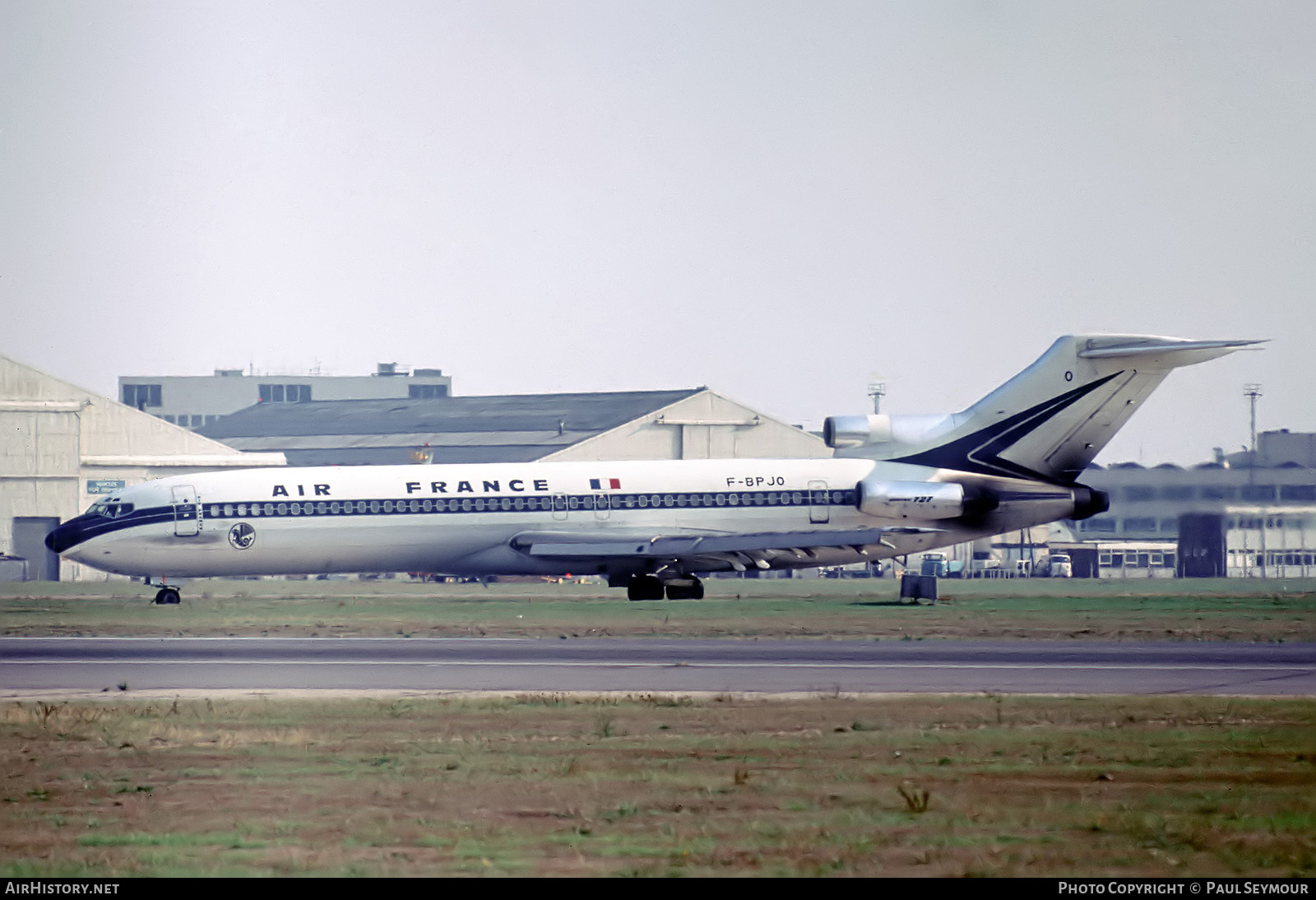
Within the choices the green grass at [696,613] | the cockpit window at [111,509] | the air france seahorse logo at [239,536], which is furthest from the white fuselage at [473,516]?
the green grass at [696,613]

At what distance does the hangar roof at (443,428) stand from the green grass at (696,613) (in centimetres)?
3532

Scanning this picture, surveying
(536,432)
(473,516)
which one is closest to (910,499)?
(473,516)

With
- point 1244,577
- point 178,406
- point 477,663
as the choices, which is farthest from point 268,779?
point 178,406

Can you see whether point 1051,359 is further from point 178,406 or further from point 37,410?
point 178,406

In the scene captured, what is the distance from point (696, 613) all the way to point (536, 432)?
5866cm

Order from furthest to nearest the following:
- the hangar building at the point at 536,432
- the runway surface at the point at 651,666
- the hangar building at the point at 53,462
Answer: the hangar building at the point at 536,432 < the hangar building at the point at 53,462 < the runway surface at the point at 651,666

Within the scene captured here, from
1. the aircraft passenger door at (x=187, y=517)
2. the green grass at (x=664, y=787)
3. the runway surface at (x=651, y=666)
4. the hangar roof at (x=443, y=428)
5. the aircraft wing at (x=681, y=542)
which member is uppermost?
the hangar roof at (x=443, y=428)

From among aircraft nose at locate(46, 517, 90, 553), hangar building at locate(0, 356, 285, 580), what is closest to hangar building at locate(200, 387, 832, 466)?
hangar building at locate(0, 356, 285, 580)

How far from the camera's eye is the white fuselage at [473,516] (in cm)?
5159

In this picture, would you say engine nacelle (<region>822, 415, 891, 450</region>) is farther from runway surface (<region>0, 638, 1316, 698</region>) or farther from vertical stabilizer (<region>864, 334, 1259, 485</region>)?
runway surface (<region>0, 638, 1316, 698</region>)

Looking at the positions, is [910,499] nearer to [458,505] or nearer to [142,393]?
[458,505]

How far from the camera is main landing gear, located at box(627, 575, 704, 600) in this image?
173ft

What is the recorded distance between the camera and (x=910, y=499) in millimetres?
52062

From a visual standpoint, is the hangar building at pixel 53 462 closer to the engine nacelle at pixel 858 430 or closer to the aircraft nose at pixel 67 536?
Result: the aircraft nose at pixel 67 536
